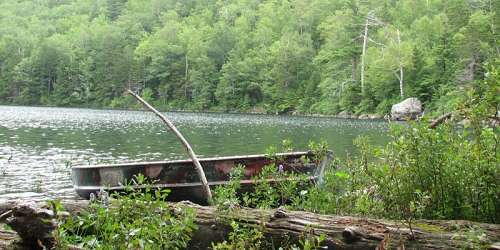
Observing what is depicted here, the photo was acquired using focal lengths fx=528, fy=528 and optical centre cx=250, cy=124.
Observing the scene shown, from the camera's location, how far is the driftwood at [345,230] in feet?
16.4

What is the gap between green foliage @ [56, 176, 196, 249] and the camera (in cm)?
392

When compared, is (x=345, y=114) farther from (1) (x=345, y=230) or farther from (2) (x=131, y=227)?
(2) (x=131, y=227)

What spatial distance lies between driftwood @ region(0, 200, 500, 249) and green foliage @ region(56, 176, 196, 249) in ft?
2.32

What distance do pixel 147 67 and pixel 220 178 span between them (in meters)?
107

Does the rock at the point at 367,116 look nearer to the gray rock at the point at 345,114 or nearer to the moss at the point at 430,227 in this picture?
the gray rock at the point at 345,114

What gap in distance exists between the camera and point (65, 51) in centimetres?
12594

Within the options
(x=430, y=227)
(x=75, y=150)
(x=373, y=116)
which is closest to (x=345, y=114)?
(x=373, y=116)

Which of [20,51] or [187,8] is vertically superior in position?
[187,8]

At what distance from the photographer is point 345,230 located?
520 cm

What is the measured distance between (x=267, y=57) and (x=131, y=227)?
9828cm

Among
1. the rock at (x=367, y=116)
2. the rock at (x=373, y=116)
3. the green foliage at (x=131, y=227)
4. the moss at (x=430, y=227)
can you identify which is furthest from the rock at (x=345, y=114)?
the green foliage at (x=131, y=227)

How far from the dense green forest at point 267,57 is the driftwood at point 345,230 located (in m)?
56.0

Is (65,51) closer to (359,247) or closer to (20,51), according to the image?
(20,51)

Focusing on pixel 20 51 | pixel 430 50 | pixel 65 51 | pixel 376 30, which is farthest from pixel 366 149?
pixel 20 51
